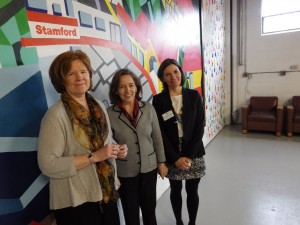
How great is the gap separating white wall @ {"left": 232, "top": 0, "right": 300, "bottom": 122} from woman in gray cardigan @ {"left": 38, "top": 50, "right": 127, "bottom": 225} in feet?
16.5

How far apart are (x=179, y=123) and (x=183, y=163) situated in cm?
32

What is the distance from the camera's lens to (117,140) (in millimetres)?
1479

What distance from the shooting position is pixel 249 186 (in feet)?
9.19

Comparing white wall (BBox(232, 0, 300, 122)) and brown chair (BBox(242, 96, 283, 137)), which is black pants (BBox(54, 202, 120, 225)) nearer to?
brown chair (BBox(242, 96, 283, 137))

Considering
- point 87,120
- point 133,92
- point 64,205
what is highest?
point 133,92

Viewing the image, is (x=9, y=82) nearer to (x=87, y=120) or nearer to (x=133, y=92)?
(x=87, y=120)

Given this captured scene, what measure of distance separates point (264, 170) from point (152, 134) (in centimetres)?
235

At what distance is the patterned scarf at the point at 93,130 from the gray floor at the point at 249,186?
125 cm

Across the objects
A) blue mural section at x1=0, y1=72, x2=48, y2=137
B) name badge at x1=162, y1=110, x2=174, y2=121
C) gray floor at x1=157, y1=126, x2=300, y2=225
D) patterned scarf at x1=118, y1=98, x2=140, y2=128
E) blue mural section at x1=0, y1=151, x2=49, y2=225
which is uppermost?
blue mural section at x1=0, y1=72, x2=48, y2=137

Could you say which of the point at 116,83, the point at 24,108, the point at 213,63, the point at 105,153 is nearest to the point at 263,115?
the point at 213,63

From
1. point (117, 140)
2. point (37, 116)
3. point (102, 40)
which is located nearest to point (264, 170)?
point (117, 140)

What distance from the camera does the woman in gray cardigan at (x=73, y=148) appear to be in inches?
42.9

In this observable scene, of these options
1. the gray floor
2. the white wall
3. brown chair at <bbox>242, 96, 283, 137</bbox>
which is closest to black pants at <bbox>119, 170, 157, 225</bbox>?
the gray floor

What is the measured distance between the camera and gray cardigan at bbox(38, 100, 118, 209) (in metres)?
1.08
